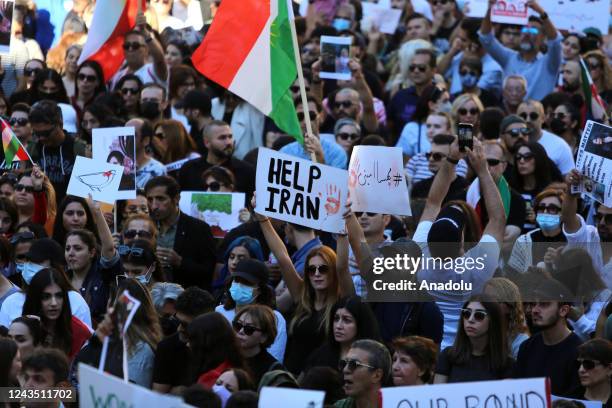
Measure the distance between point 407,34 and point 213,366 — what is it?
28.7 ft

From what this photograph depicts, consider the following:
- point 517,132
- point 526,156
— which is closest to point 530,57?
point 517,132

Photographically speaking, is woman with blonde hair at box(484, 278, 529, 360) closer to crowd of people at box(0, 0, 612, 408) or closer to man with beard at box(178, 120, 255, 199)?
crowd of people at box(0, 0, 612, 408)

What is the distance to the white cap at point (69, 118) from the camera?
1446cm

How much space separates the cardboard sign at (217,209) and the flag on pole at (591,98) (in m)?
3.01

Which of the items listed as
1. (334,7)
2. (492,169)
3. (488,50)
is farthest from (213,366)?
(334,7)

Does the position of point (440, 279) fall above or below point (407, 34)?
below

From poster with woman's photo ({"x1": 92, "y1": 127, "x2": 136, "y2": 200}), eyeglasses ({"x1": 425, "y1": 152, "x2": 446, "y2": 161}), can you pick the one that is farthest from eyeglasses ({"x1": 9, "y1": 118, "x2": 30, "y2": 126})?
eyeglasses ({"x1": 425, "y1": 152, "x2": 446, "y2": 161})

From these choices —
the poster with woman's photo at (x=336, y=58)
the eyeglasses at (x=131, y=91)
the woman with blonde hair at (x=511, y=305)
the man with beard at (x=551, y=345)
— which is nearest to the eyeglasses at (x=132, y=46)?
the eyeglasses at (x=131, y=91)

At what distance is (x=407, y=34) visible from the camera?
55.8 feet

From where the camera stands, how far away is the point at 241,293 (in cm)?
1004

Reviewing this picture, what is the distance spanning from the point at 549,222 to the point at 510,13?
17.2ft

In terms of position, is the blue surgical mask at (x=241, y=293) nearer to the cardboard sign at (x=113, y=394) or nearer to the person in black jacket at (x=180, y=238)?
the person in black jacket at (x=180, y=238)

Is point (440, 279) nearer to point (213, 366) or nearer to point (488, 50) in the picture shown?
point (213, 366)

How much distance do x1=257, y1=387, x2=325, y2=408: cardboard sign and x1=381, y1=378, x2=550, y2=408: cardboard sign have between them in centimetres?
67
